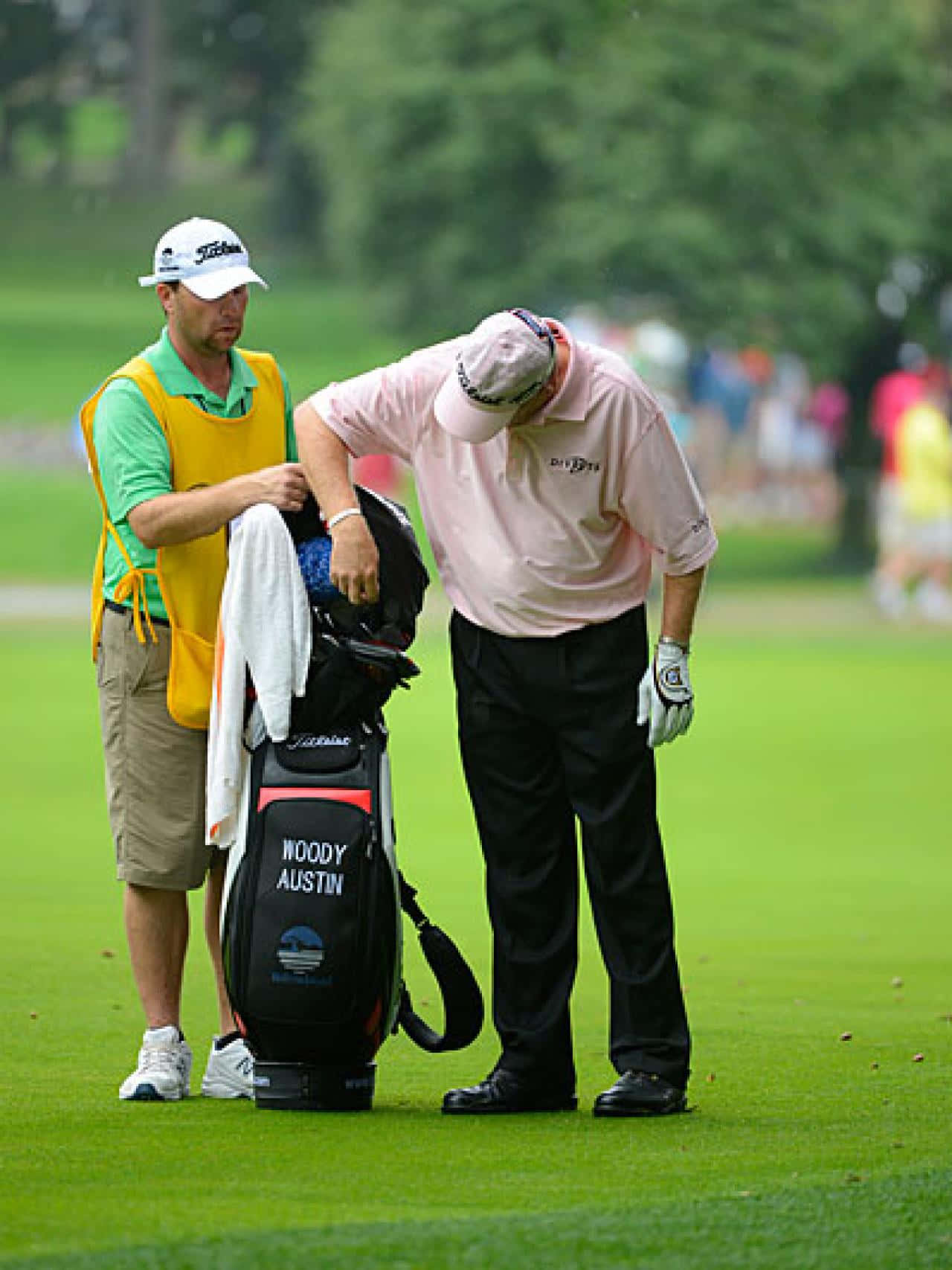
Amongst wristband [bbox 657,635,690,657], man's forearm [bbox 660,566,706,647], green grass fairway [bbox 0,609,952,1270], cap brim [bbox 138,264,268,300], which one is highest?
cap brim [bbox 138,264,268,300]

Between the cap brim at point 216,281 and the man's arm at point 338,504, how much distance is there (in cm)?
35

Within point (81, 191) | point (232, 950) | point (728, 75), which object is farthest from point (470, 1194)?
point (81, 191)

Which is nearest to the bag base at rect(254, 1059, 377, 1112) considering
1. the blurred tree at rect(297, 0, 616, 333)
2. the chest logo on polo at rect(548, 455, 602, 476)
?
the chest logo on polo at rect(548, 455, 602, 476)

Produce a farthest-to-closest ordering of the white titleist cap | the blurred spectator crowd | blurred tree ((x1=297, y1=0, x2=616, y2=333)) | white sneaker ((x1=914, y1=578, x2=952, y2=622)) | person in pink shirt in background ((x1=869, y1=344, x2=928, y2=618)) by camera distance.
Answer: the blurred spectator crowd
blurred tree ((x1=297, y1=0, x2=616, y2=333))
person in pink shirt in background ((x1=869, y1=344, x2=928, y2=618))
white sneaker ((x1=914, y1=578, x2=952, y2=622))
the white titleist cap

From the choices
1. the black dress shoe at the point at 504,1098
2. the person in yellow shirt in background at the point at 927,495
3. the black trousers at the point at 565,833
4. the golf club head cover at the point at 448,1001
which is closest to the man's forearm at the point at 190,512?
the black trousers at the point at 565,833

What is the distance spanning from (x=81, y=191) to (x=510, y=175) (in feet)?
69.3

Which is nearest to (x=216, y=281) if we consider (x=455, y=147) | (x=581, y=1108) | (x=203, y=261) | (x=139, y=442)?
(x=203, y=261)

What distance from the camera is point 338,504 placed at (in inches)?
233

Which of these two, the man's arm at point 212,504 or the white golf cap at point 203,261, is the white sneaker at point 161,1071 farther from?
the white golf cap at point 203,261

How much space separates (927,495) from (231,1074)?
18.3 metres

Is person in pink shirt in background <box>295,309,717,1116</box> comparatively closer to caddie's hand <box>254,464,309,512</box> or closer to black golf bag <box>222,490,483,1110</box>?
caddie's hand <box>254,464,309,512</box>

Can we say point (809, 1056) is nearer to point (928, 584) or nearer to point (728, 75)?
point (928, 584)

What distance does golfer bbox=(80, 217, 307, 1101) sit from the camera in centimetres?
618

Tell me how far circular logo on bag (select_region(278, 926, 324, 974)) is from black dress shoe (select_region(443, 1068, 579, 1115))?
44 centimetres
